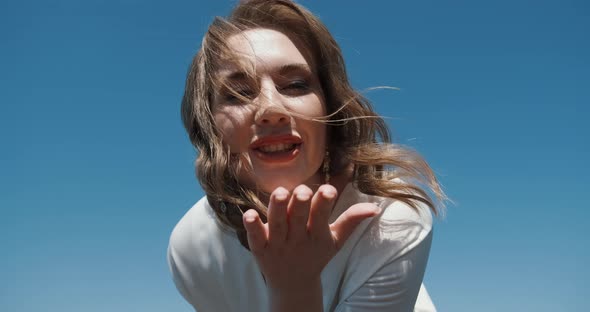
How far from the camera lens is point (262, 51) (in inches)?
155

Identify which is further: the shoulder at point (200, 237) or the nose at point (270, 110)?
the shoulder at point (200, 237)

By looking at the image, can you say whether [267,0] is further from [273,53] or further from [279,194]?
[279,194]

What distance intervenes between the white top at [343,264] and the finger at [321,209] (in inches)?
43.5

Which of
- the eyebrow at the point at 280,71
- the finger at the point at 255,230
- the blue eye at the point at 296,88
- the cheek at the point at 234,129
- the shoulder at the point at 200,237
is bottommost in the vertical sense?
the shoulder at the point at 200,237

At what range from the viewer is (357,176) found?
13.8 feet

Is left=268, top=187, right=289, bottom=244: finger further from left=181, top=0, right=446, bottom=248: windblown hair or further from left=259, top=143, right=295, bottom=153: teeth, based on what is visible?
left=181, top=0, right=446, bottom=248: windblown hair

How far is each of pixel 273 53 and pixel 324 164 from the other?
2.87 feet

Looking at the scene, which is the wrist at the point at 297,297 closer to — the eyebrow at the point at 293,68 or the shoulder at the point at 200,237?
the shoulder at the point at 200,237

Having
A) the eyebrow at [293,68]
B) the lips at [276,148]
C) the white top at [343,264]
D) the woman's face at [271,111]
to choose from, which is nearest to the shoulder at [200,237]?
the white top at [343,264]

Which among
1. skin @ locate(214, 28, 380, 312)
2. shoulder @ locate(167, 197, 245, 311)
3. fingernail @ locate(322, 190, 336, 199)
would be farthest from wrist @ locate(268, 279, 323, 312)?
shoulder @ locate(167, 197, 245, 311)

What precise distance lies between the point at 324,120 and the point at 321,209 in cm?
132

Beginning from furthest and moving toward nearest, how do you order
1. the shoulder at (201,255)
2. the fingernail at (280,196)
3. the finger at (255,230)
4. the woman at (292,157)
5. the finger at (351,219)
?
the shoulder at (201,255) → the woman at (292,157) → the finger at (351,219) → the finger at (255,230) → the fingernail at (280,196)

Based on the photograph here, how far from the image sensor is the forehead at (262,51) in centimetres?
386

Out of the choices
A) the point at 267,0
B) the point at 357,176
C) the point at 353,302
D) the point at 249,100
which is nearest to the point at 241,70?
the point at 249,100
